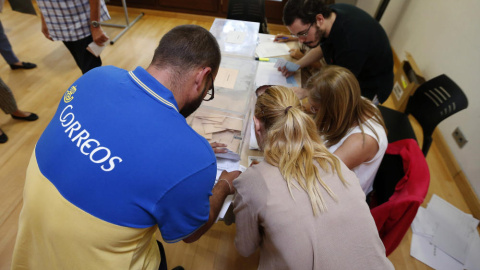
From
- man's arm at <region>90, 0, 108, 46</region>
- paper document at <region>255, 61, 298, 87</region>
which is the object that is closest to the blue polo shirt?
paper document at <region>255, 61, 298, 87</region>

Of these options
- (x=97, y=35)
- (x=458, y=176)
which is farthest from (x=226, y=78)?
(x=458, y=176)

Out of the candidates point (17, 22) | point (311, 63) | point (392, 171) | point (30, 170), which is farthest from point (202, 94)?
point (17, 22)

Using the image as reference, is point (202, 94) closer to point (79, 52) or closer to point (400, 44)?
point (79, 52)

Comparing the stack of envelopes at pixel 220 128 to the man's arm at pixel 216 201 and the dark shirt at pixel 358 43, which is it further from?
the dark shirt at pixel 358 43

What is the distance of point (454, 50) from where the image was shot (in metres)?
2.33

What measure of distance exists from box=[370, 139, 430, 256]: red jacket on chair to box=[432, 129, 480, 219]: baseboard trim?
1405 mm

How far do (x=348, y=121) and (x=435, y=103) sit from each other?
0.79 meters

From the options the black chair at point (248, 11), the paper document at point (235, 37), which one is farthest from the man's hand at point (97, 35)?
the black chair at point (248, 11)

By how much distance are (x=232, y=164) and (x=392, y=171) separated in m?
0.80

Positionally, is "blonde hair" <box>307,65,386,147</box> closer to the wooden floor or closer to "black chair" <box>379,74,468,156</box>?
"black chair" <box>379,74,468,156</box>

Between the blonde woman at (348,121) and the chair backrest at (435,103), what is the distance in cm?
56

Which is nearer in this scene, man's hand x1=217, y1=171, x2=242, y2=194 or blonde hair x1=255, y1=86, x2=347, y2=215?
blonde hair x1=255, y1=86, x2=347, y2=215

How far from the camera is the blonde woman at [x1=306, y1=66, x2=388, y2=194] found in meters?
1.18

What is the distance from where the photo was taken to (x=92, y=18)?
6.31 ft
